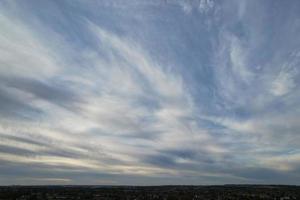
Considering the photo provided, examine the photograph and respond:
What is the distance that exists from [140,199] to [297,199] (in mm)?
65732

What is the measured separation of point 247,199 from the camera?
140 metres

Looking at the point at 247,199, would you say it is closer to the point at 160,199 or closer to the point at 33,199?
the point at 160,199

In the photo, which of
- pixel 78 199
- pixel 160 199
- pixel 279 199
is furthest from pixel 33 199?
pixel 279 199

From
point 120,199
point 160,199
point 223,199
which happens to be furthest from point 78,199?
point 223,199

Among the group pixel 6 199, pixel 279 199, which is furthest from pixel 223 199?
pixel 6 199

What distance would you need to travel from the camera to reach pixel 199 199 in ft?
451

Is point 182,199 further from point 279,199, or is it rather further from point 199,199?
point 279,199

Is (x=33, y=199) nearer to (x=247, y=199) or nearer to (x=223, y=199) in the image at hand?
(x=223, y=199)

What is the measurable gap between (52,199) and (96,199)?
18157 millimetres

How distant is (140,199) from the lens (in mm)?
137625

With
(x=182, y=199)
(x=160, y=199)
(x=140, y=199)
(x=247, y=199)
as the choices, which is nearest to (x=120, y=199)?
(x=140, y=199)

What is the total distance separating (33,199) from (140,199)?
4467 cm

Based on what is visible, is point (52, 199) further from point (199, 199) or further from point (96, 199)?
point (199, 199)

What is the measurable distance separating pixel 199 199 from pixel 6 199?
3161 inches
